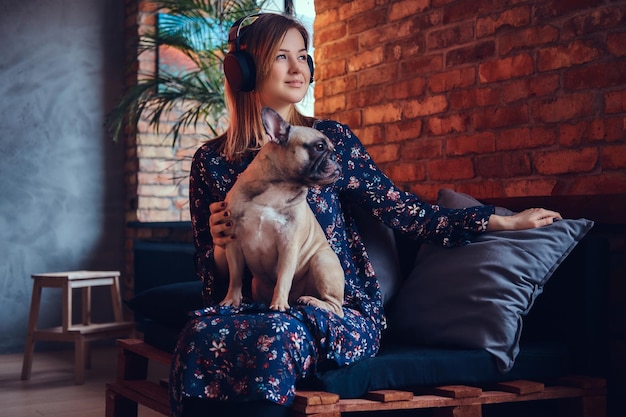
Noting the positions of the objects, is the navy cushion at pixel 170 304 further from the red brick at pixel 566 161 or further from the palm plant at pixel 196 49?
the palm plant at pixel 196 49

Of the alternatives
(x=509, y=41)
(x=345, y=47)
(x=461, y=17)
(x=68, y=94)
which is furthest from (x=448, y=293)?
(x=68, y=94)

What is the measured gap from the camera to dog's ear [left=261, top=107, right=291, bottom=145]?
203 centimetres

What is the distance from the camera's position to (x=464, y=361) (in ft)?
7.50

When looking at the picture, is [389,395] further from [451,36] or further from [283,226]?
[451,36]

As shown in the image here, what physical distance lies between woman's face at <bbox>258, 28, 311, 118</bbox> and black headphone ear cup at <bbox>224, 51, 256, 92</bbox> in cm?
4

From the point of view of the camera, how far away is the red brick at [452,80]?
3221mm

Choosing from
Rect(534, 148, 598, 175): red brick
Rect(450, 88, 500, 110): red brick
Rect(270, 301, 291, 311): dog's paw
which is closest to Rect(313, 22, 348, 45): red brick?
Rect(450, 88, 500, 110): red brick

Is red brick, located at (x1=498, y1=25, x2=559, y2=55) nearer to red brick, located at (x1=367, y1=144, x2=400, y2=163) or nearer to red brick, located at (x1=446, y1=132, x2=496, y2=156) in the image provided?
red brick, located at (x1=446, y1=132, x2=496, y2=156)

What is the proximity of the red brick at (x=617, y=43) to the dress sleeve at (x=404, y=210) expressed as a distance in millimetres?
682

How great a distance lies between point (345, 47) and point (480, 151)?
1.08 meters

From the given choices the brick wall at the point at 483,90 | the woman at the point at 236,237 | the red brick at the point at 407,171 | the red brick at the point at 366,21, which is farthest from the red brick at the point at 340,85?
the woman at the point at 236,237

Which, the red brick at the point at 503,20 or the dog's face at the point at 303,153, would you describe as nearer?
the dog's face at the point at 303,153

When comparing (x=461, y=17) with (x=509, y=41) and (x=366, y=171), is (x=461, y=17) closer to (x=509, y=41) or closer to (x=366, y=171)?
(x=509, y=41)

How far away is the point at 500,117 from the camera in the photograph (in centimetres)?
308
